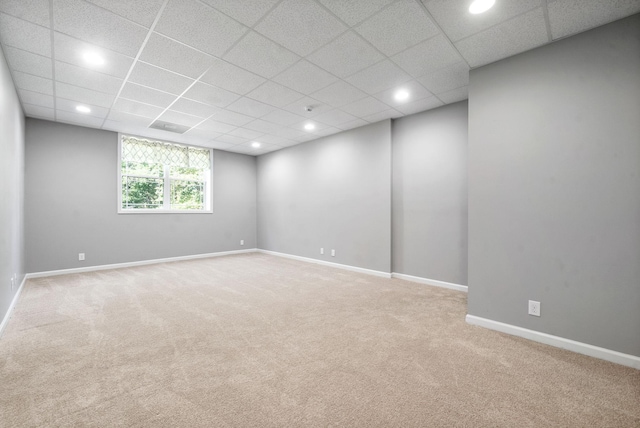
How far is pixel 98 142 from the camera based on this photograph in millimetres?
5270

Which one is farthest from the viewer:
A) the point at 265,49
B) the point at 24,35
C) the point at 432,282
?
the point at 432,282

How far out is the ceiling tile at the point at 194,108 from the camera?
3895 millimetres

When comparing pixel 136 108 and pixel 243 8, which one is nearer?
pixel 243 8

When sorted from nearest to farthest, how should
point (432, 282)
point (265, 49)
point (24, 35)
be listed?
point (24, 35)
point (265, 49)
point (432, 282)

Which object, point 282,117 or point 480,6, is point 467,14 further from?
point 282,117

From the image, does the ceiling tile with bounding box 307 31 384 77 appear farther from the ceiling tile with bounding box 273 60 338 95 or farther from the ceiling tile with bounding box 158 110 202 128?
the ceiling tile with bounding box 158 110 202 128

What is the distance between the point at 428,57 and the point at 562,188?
1.76 meters

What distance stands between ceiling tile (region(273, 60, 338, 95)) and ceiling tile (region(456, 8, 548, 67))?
4.60 ft

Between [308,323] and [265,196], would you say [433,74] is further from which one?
[265,196]

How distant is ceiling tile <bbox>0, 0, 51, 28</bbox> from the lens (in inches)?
78.9

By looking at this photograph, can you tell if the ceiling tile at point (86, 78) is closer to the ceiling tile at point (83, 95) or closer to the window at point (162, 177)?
the ceiling tile at point (83, 95)

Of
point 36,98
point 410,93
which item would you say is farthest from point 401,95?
point 36,98

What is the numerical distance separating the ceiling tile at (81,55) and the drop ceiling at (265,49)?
0.01 metres

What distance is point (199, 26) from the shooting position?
2.29 metres
